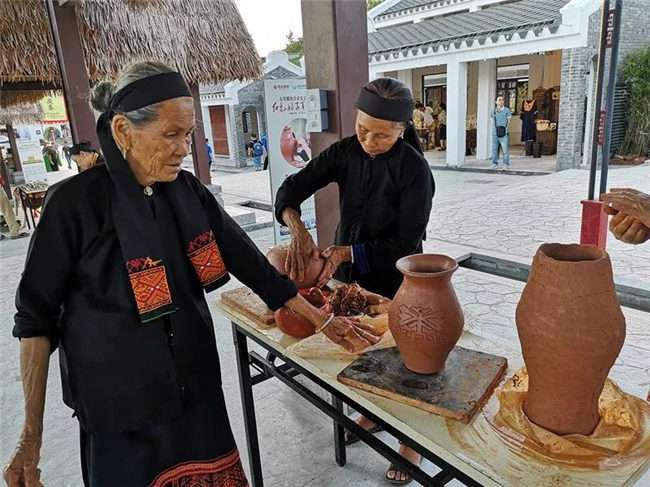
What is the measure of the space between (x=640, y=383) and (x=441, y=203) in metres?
5.56

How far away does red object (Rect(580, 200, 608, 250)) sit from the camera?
3.19 metres

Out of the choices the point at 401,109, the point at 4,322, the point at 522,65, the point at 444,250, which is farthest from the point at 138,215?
the point at 522,65

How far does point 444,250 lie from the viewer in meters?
5.25

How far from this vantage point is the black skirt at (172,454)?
4.62ft

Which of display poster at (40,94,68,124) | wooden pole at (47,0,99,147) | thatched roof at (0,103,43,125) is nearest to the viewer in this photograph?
wooden pole at (47,0,99,147)

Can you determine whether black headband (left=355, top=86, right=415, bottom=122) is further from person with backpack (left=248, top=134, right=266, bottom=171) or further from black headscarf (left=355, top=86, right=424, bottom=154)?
person with backpack (left=248, top=134, right=266, bottom=171)

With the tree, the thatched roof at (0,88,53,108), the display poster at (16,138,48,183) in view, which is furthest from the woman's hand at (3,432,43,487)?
the tree

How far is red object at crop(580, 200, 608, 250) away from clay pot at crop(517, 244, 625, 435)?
2428mm

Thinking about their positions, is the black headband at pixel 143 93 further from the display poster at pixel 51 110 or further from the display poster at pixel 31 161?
the display poster at pixel 51 110

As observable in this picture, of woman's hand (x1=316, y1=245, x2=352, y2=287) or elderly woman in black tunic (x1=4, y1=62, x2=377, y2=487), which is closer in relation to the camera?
elderly woman in black tunic (x1=4, y1=62, x2=377, y2=487)

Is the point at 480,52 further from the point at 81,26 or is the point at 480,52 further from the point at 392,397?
the point at 392,397

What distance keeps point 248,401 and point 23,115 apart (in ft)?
46.7

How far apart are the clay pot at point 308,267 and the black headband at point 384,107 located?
0.62m

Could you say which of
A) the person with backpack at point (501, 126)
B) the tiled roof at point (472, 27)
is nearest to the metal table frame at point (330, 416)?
the person with backpack at point (501, 126)
